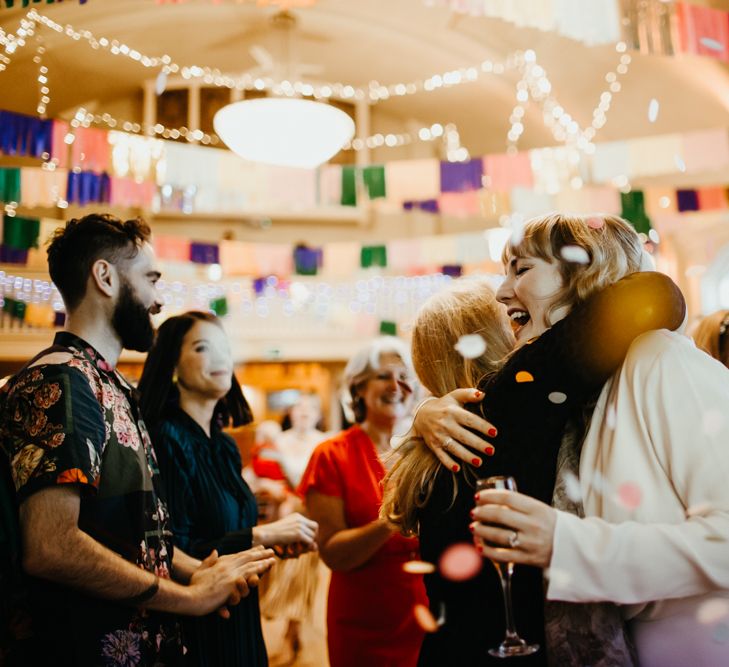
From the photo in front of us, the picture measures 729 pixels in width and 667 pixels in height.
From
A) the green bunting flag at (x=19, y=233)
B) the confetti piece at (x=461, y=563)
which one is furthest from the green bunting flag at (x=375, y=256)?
the confetti piece at (x=461, y=563)

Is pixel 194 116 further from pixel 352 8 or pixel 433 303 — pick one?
pixel 433 303

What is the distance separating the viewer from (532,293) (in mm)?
1285

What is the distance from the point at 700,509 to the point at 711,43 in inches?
157

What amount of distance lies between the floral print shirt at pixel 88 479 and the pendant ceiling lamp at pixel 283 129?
3.63m

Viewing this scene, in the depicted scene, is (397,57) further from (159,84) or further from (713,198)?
(713,198)

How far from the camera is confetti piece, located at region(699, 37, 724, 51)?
158 inches

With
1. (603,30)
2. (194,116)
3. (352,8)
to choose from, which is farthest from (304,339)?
(603,30)

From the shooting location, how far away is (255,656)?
197cm

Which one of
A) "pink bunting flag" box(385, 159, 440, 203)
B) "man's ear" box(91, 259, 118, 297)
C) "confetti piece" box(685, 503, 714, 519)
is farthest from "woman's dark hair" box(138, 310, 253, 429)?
"pink bunting flag" box(385, 159, 440, 203)

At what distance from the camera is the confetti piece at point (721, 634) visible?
1051mm

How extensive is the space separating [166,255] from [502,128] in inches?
187

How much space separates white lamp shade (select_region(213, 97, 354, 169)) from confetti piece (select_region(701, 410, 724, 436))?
4282 millimetres

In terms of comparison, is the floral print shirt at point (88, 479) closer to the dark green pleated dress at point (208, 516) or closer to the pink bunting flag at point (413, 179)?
the dark green pleated dress at point (208, 516)

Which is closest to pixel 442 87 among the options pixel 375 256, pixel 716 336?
pixel 375 256
